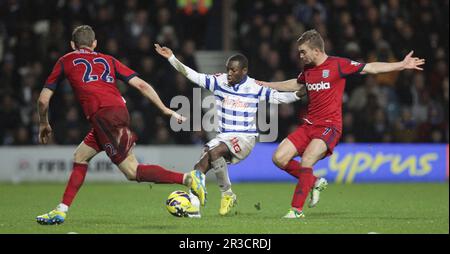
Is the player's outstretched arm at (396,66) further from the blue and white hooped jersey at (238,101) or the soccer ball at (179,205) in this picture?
the soccer ball at (179,205)

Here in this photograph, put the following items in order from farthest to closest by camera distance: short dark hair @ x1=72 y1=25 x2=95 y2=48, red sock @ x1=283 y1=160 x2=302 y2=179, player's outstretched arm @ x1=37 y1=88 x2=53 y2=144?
red sock @ x1=283 y1=160 x2=302 y2=179
short dark hair @ x1=72 y1=25 x2=95 y2=48
player's outstretched arm @ x1=37 y1=88 x2=53 y2=144

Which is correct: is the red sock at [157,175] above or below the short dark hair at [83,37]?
below

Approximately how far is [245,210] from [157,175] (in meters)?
2.46

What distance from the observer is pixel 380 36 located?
A: 771 inches

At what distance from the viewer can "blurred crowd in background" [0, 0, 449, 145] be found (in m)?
18.6

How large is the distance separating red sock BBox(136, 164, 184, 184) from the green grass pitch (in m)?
0.45

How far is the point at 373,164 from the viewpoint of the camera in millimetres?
18078

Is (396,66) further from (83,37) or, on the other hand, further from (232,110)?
(83,37)

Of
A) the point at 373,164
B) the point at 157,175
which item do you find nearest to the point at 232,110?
the point at 157,175

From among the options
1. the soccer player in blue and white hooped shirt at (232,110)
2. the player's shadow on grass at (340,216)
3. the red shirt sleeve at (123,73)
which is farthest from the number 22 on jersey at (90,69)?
the player's shadow on grass at (340,216)

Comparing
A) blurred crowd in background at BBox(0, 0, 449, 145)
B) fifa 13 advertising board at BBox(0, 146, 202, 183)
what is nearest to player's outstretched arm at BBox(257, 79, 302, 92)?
fifa 13 advertising board at BBox(0, 146, 202, 183)

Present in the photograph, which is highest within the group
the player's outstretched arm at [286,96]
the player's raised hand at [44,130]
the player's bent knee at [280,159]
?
the player's outstretched arm at [286,96]

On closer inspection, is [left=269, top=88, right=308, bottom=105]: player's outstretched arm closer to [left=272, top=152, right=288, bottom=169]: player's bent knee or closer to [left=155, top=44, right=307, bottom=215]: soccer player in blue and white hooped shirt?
[left=155, top=44, right=307, bottom=215]: soccer player in blue and white hooped shirt

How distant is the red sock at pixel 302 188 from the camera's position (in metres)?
10.3
